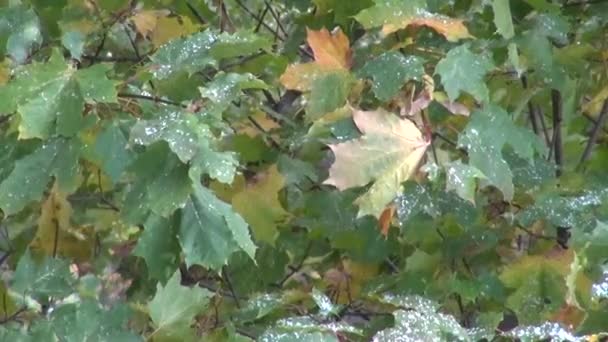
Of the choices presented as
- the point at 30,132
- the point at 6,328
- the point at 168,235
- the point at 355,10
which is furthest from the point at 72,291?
the point at 355,10

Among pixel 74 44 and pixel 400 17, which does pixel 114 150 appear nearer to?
pixel 74 44

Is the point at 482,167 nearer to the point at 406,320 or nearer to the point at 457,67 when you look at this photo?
the point at 457,67

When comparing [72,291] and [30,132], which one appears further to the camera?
[72,291]

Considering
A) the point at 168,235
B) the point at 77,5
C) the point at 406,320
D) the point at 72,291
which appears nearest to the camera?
the point at 406,320

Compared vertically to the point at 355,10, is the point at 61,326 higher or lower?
lower

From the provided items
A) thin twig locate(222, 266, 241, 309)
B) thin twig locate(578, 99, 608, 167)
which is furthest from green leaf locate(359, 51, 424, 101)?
thin twig locate(578, 99, 608, 167)

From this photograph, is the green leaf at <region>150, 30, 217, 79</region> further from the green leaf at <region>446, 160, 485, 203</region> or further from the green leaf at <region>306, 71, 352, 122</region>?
the green leaf at <region>446, 160, 485, 203</region>
